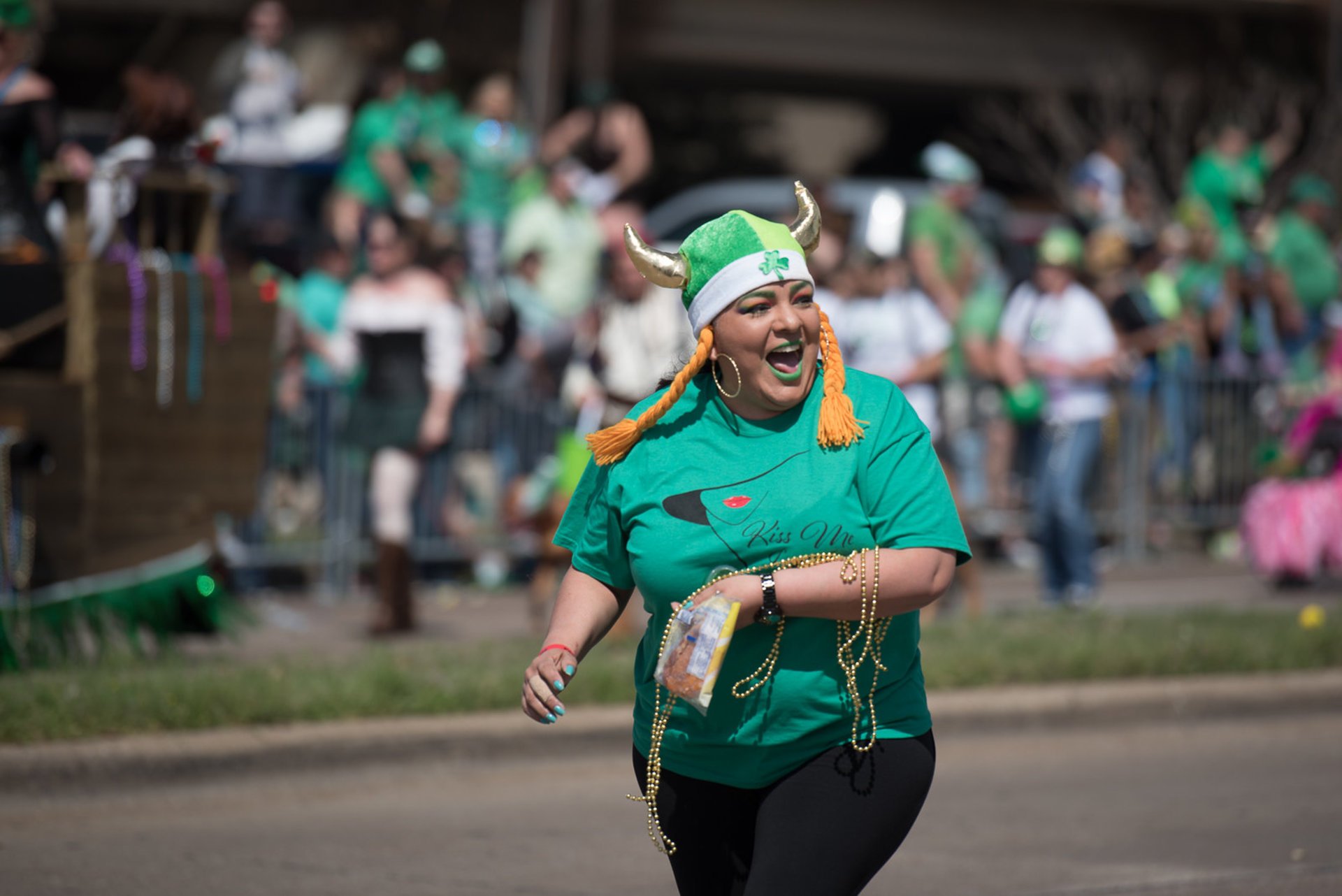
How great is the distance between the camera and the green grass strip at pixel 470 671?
7.34 m

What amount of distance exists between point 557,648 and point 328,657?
5108mm

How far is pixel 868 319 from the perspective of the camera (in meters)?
12.0

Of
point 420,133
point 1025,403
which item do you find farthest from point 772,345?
point 420,133

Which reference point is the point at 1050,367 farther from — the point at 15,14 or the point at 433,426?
the point at 15,14

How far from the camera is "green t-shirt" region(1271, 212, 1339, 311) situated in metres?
15.6

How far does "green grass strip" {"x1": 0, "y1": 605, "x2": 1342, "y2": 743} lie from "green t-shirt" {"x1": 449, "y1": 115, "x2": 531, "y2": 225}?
518 centimetres

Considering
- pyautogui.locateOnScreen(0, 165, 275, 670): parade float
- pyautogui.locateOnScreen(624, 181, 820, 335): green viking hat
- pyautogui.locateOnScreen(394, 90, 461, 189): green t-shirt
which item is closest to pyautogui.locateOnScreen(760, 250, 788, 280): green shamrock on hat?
pyautogui.locateOnScreen(624, 181, 820, 335): green viking hat

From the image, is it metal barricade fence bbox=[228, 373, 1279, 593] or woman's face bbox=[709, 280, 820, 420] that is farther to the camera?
metal barricade fence bbox=[228, 373, 1279, 593]

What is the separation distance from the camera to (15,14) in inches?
347

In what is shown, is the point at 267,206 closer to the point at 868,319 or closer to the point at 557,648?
the point at 868,319

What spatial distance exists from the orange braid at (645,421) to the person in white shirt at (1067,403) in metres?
7.25

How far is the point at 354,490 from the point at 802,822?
318 inches

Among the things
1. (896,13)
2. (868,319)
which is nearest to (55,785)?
(868,319)

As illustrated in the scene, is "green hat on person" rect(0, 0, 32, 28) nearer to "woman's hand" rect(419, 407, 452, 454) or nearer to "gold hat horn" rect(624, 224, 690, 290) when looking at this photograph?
"woman's hand" rect(419, 407, 452, 454)
